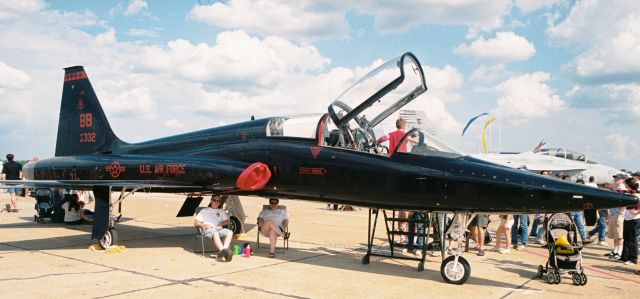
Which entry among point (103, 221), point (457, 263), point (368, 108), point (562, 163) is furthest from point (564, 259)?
point (562, 163)

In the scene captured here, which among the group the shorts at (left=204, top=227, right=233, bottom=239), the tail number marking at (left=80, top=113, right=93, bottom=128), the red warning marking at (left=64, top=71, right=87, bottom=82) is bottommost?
the shorts at (left=204, top=227, right=233, bottom=239)

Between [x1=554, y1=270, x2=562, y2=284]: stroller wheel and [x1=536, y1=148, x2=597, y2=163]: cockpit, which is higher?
[x1=536, y1=148, x2=597, y2=163]: cockpit

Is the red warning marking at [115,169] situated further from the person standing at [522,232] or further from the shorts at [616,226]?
the shorts at [616,226]

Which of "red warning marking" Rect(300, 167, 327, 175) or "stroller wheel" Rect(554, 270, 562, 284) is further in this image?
"red warning marking" Rect(300, 167, 327, 175)

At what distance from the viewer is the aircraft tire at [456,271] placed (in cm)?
652

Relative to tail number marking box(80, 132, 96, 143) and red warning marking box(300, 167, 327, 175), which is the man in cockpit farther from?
tail number marking box(80, 132, 96, 143)

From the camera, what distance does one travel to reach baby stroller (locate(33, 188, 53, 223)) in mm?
13023

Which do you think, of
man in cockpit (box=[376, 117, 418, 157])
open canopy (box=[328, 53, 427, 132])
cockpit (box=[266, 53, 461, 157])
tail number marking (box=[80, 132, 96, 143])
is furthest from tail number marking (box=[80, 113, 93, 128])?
man in cockpit (box=[376, 117, 418, 157])

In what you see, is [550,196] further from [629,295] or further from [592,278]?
[592,278]

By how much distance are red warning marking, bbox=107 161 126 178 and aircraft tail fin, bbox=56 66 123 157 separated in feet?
6.54

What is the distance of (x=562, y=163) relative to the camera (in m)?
27.6

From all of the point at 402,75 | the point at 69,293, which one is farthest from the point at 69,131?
the point at 402,75

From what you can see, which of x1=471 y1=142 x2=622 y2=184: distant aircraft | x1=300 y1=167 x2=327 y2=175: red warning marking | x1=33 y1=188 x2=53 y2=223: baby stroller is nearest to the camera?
x1=300 y1=167 x2=327 y2=175: red warning marking

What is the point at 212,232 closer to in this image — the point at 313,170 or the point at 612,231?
the point at 313,170
